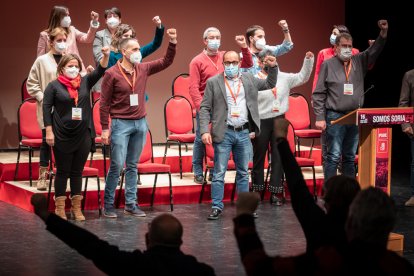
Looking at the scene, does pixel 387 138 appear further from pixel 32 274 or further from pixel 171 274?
pixel 171 274

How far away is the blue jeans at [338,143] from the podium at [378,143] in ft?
5.29

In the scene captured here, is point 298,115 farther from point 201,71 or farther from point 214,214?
point 214,214

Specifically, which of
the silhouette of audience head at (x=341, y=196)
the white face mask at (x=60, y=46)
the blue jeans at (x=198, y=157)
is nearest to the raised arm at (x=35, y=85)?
the white face mask at (x=60, y=46)

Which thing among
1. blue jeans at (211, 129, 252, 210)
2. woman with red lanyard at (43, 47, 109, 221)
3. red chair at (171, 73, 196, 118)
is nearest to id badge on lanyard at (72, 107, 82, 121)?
woman with red lanyard at (43, 47, 109, 221)

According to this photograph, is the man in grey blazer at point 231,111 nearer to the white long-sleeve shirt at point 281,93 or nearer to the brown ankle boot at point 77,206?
the white long-sleeve shirt at point 281,93

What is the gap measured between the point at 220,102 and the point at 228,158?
1.72 feet

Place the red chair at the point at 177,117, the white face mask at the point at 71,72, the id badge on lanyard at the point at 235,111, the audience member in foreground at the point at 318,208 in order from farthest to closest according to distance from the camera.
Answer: the red chair at the point at 177,117 < the id badge on lanyard at the point at 235,111 < the white face mask at the point at 71,72 < the audience member in foreground at the point at 318,208

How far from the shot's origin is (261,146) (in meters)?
8.27

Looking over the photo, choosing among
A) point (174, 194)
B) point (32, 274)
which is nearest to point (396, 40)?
point (174, 194)

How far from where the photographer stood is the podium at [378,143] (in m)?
6.24

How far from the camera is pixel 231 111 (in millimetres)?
7594

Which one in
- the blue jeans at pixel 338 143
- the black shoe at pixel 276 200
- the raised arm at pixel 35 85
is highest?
the raised arm at pixel 35 85

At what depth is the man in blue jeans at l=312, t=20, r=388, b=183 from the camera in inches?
315

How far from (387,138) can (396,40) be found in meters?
5.10
